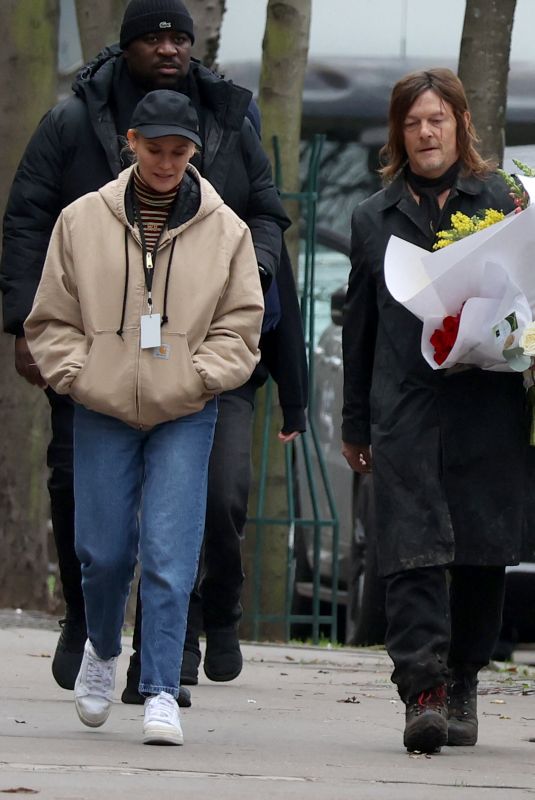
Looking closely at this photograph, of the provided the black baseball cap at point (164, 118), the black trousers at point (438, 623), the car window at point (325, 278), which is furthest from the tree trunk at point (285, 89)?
the black baseball cap at point (164, 118)

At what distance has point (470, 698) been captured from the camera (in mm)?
6363

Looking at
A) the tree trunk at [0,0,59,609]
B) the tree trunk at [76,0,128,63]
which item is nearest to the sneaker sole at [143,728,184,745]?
the tree trunk at [0,0,59,609]

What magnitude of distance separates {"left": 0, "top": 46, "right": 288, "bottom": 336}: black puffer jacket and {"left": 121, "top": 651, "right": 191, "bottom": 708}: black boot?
1088mm

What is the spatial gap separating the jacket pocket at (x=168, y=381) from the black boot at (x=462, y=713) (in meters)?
1.22

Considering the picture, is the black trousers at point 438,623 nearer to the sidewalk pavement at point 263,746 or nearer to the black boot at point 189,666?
the sidewalk pavement at point 263,746

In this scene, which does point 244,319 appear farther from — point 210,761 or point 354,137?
Answer: point 354,137

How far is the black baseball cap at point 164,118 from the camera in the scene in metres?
5.89

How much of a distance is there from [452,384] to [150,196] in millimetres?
979

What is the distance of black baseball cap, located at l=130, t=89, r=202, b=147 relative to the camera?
5.89 m

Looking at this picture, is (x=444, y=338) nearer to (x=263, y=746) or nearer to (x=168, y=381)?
(x=168, y=381)

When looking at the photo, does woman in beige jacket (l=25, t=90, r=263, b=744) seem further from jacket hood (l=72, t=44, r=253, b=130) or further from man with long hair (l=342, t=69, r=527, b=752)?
jacket hood (l=72, t=44, r=253, b=130)

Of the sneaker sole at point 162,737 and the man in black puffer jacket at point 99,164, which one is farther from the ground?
the man in black puffer jacket at point 99,164

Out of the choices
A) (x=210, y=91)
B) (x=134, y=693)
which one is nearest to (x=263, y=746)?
(x=134, y=693)

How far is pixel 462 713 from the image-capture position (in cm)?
635
